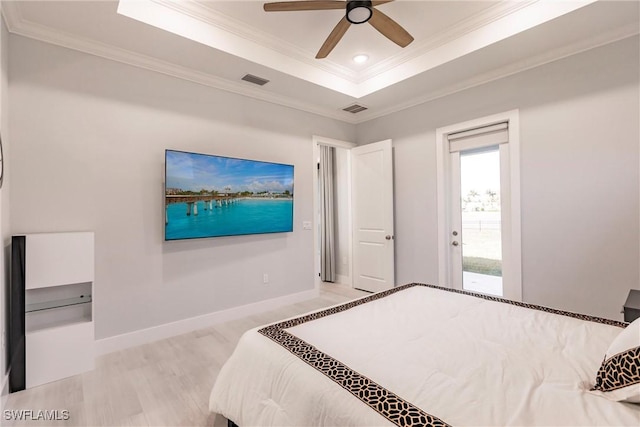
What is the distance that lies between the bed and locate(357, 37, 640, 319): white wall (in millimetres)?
1315

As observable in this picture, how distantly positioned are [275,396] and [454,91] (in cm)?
377

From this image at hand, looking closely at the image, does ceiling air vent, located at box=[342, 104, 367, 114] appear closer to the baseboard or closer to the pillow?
the baseboard

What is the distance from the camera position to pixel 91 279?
238 cm

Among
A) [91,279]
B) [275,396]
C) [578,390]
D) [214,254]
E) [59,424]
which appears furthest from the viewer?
[214,254]

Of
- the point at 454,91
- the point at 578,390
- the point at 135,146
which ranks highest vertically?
the point at 454,91

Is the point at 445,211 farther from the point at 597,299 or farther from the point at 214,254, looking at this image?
the point at 214,254

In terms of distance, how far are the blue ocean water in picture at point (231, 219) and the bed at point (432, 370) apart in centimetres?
180

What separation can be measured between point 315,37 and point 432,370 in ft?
10.1

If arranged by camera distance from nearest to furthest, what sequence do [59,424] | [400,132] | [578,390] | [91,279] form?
1. [578,390]
2. [59,424]
3. [91,279]
4. [400,132]

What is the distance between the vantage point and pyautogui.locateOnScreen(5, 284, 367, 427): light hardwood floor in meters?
1.80

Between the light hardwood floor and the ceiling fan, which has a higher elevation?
the ceiling fan

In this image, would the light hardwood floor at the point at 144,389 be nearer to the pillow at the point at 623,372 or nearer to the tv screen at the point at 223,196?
the tv screen at the point at 223,196

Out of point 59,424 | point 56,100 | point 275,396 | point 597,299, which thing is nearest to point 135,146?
point 56,100

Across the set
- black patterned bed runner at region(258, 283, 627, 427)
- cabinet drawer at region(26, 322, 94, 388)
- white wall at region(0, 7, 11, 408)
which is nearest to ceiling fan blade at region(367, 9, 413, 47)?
black patterned bed runner at region(258, 283, 627, 427)
